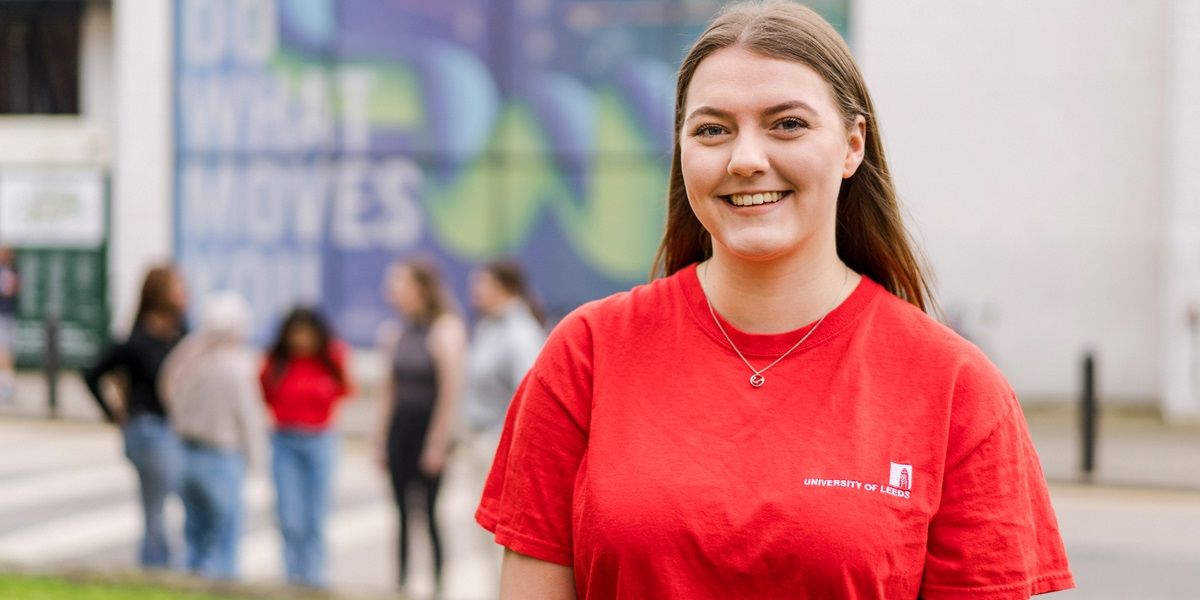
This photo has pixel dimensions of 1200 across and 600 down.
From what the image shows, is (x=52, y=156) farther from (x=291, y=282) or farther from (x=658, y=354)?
(x=658, y=354)

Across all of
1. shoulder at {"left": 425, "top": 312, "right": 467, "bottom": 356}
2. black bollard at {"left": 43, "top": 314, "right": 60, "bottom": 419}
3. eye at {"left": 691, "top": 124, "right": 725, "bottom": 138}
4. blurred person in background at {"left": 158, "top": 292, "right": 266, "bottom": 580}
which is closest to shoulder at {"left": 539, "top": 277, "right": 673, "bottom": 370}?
eye at {"left": 691, "top": 124, "right": 725, "bottom": 138}

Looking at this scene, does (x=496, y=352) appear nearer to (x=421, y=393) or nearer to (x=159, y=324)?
(x=421, y=393)

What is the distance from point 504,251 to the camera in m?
18.4

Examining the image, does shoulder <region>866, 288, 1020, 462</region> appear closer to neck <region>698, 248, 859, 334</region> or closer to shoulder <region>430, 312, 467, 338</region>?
neck <region>698, 248, 859, 334</region>

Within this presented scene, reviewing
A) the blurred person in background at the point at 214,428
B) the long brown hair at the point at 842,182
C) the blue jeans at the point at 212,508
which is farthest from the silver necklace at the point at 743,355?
the blue jeans at the point at 212,508

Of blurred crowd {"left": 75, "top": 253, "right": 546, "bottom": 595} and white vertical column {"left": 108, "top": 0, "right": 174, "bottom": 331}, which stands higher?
white vertical column {"left": 108, "top": 0, "right": 174, "bottom": 331}

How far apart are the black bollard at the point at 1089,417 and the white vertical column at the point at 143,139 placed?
1213 cm

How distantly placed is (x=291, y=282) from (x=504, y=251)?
9.85ft

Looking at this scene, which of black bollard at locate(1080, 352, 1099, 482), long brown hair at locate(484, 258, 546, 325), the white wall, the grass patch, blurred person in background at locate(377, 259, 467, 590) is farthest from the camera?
the white wall

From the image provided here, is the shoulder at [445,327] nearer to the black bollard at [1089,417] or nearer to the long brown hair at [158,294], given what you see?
the long brown hair at [158,294]

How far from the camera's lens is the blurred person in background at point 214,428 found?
7.39 m

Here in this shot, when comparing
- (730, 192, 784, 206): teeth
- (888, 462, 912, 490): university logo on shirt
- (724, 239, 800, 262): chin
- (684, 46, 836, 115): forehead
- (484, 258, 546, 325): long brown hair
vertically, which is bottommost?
(888, 462, 912, 490): university logo on shirt

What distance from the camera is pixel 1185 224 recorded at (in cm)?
1617

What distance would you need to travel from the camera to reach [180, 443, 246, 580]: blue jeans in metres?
7.47
